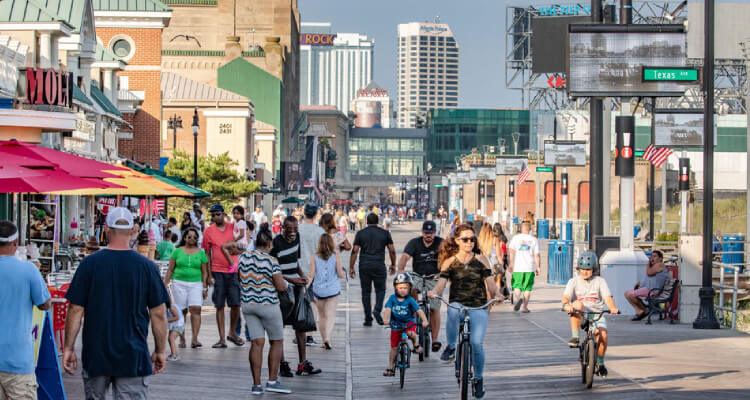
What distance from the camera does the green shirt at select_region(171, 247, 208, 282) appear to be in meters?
14.0

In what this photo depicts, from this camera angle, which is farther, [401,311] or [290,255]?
[290,255]

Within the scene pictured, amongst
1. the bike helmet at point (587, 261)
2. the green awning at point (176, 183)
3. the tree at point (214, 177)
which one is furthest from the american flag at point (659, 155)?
the bike helmet at point (587, 261)

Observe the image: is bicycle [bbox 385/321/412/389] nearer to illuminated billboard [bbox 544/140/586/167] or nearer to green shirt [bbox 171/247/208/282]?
green shirt [bbox 171/247/208/282]

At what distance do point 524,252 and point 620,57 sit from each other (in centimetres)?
422

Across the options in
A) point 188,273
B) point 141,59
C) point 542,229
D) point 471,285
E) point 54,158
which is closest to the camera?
point 471,285

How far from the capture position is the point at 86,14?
108ft

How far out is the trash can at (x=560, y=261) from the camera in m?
27.2

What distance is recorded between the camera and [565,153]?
158 feet

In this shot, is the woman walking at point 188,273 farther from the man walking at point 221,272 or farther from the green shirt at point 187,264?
the man walking at point 221,272

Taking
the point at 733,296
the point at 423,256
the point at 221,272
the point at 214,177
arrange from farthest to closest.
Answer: the point at 214,177
the point at 733,296
the point at 221,272
the point at 423,256

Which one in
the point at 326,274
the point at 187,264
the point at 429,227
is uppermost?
the point at 429,227

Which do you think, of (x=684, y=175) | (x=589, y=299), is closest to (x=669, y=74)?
(x=589, y=299)

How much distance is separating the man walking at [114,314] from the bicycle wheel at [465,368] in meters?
3.77

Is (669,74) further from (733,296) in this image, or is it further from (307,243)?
(307,243)
